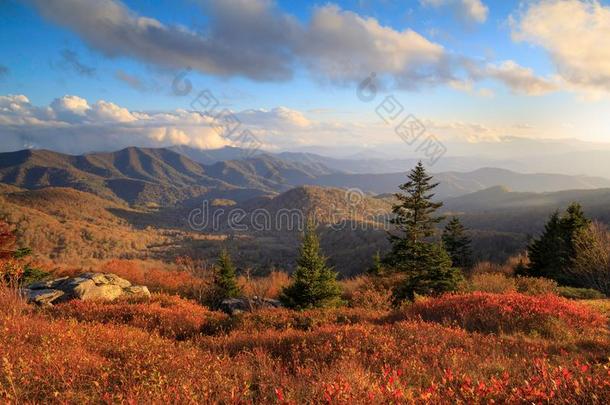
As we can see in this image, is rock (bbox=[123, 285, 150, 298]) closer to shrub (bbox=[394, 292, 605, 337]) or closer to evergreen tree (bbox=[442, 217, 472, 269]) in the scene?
shrub (bbox=[394, 292, 605, 337])

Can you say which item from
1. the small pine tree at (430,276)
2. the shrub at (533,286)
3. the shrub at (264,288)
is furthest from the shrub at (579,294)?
the shrub at (264,288)

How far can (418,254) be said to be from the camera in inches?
841

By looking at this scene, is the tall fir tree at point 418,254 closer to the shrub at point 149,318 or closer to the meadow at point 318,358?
the meadow at point 318,358

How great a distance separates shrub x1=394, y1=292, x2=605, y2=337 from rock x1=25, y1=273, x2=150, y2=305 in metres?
14.5

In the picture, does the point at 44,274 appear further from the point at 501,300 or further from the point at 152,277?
the point at 501,300

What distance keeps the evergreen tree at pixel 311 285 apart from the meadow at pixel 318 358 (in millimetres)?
5599

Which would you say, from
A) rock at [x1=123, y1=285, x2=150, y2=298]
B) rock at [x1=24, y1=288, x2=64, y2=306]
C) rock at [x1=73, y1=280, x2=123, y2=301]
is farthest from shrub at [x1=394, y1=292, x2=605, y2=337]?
rock at [x1=24, y1=288, x2=64, y2=306]

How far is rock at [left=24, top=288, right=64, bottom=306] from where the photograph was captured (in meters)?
15.8

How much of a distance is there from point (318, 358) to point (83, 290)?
1519 cm

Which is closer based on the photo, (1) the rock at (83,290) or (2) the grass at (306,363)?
(2) the grass at (306,363)

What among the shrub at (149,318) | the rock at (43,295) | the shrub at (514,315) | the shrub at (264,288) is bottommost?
the shrub at (264,288)

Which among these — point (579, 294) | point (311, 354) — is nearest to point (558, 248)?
point (579, 294)

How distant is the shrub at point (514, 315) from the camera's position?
987cm

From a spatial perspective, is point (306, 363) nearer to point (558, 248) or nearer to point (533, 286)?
point (533, 286)
